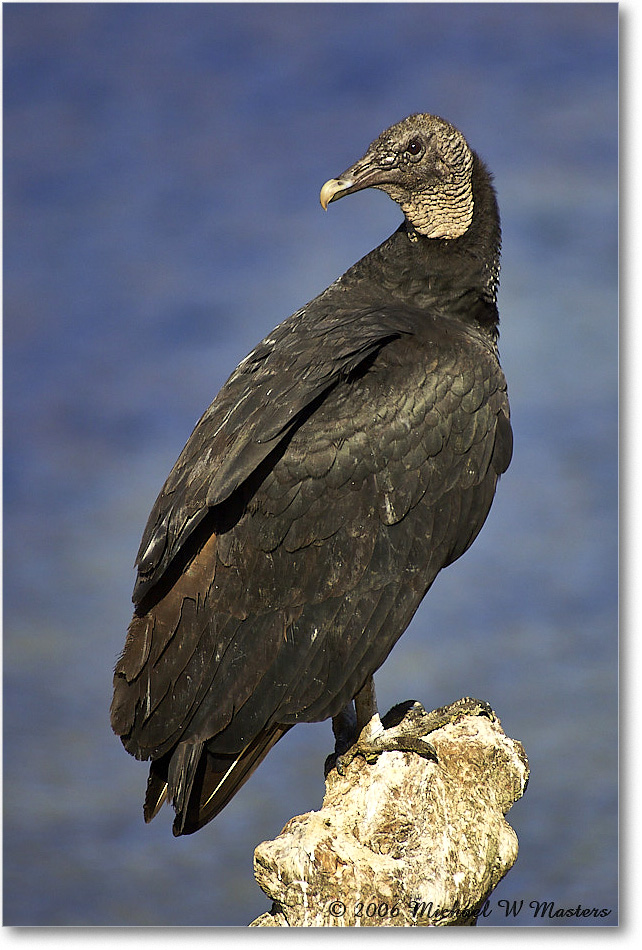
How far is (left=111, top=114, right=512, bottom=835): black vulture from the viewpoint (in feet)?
9.69

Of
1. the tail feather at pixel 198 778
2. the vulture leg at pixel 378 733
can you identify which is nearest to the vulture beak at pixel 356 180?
the vulture leg at pixel 378 733

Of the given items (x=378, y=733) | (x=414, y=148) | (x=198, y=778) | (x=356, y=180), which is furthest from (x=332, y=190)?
(x=198, y=778)

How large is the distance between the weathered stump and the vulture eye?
181 centimetres

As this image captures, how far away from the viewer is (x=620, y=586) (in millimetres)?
3432

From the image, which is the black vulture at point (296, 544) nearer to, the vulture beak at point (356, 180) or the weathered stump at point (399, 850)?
the weathered stump at point (399, 850)

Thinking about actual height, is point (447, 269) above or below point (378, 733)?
above

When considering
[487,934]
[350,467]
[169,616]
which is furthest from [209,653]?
[487,934]

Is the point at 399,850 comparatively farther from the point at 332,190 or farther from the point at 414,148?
the point at 414,148

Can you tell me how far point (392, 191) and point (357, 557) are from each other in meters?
1.22

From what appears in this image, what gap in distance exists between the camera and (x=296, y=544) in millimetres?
2996

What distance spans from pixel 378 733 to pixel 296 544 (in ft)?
2.05

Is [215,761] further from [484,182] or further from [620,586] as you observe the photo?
[484,182]

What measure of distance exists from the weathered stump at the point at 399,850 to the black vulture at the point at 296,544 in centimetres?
16

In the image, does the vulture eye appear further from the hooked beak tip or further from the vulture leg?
the vulture leg
